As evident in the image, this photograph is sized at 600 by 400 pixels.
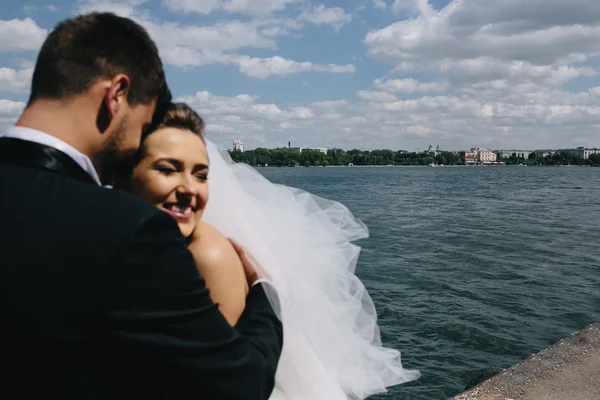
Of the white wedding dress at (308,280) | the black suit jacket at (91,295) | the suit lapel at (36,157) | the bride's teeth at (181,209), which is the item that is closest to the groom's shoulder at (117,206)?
the black suit jacket at (91,295)

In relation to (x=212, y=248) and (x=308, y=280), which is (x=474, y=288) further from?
(x=212, y=248)

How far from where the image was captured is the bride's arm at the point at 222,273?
6.12ft

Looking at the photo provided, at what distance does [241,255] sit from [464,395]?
4153 millimetres

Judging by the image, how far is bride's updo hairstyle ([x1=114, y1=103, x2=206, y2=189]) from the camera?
204 centimetres

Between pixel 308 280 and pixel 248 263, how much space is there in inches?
29.7

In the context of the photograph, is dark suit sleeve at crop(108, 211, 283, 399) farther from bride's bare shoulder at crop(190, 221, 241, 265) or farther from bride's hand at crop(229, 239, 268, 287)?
bride's hand at crop(229, 239, 268, 287)

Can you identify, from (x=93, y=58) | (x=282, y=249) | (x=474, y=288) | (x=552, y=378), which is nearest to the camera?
(x=93, y=58)

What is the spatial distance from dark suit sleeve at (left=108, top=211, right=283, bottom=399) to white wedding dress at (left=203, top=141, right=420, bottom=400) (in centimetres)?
85

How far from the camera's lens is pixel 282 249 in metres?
2.71

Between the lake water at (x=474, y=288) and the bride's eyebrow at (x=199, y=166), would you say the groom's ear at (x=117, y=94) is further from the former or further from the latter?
the lake water at (x=474, y=288)

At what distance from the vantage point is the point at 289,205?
125 inches

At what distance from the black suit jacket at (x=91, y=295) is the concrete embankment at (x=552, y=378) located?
4.69 meters

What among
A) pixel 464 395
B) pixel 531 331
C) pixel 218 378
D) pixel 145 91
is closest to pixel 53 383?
pixel 218 378

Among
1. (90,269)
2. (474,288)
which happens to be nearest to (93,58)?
(90,269)
